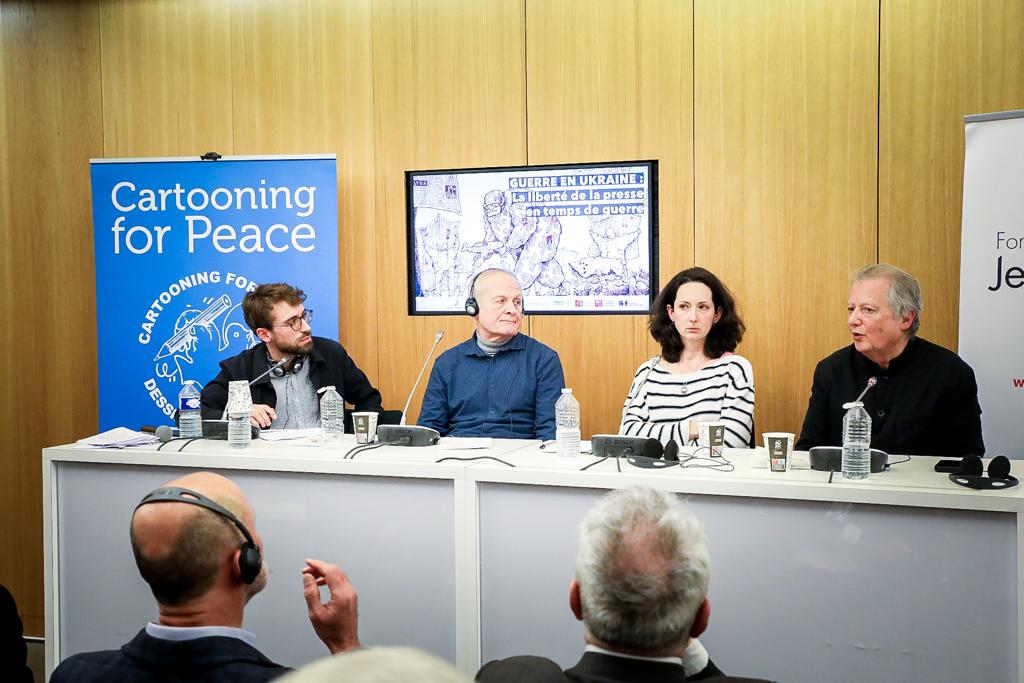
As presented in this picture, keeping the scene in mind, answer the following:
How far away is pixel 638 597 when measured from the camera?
1.28m

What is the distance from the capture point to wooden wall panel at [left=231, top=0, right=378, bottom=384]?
15.0 ft

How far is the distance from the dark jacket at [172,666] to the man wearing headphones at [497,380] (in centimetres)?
218

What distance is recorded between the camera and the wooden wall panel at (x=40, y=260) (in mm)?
4656

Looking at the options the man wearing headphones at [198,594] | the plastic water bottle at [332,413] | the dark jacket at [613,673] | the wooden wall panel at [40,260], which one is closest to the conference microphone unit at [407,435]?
the plastic water bottle at [332,413]

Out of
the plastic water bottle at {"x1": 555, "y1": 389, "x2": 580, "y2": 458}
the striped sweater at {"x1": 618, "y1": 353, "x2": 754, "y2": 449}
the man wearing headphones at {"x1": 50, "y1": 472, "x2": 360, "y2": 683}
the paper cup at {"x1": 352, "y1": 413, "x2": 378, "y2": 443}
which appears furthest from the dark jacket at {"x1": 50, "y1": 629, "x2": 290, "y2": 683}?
the striped sweater at {"x1": 618, "y1": 353, "x2": 754, "y2": 449}

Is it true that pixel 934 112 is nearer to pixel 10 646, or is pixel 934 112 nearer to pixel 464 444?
pixel 464 444

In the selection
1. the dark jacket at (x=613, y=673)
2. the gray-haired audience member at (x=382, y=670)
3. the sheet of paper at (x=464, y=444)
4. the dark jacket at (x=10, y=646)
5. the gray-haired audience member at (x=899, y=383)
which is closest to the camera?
the gray-haired audience member at (x=382, y=670)

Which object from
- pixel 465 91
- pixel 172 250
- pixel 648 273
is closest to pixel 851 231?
pixel 648 273

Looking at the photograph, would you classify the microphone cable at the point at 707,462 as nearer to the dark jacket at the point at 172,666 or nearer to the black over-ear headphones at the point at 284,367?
the dark jacket at the point at 172,666

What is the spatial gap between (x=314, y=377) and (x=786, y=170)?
225 cm

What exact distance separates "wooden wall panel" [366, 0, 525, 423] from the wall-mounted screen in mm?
71

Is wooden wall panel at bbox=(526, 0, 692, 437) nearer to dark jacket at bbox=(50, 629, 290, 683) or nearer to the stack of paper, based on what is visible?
the stack of paper

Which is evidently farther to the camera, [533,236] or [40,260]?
[40,260]

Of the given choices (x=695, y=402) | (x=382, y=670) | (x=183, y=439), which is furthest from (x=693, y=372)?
(x=382, y=670)
